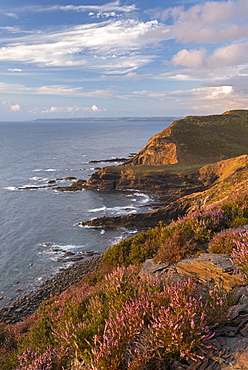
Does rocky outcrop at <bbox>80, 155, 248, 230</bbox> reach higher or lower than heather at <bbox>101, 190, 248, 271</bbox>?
lower

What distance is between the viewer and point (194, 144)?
3378 inches

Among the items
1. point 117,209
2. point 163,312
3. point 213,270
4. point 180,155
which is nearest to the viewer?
point 163,312

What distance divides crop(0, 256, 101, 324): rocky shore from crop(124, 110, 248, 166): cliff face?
5040 cm

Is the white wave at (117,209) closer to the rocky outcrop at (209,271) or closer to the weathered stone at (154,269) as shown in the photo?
the weathered stone at (154,269)

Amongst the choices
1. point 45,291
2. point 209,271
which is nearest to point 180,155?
point 45,291

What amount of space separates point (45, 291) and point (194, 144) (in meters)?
69.8

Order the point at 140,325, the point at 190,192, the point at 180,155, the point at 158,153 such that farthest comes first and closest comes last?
the point at 158,153 → the point at 180,155 → the point at 190,192 → the point at 140,325

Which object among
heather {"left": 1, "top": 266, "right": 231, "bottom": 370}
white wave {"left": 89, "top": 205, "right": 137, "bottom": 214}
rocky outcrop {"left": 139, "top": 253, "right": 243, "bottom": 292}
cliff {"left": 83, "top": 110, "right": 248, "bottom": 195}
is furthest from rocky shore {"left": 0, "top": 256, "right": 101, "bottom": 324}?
cliff {"left": 83, "top": 110, "right": 248, "bottom": 195}

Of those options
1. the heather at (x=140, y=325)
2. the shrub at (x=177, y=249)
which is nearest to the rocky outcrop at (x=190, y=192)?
the shrub at (x=177, y=249)

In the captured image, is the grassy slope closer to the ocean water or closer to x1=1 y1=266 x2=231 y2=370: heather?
the ocean water

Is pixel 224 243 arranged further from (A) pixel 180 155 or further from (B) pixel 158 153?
(B) pixel 158 153

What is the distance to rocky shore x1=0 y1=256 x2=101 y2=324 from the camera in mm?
23914

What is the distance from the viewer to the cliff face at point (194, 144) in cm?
7988

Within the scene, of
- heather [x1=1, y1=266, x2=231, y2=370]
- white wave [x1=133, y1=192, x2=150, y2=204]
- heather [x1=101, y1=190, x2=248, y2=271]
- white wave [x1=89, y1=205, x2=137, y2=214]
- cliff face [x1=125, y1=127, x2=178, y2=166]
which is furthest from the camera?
cliff face [x1=125, y1=127, x2=178, y2=166]
